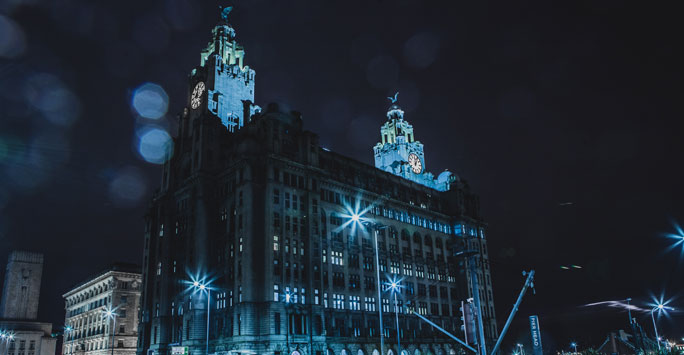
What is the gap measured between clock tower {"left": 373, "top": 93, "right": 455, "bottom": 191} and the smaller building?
249 feet

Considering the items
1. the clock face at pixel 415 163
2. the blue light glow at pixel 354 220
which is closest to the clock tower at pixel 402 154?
the clock face at pixel 415 163

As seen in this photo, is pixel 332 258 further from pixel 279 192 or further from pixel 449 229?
pixel 449 229

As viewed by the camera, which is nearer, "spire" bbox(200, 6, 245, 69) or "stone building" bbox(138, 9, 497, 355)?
"stone building" bbox(138, 9, 497, 355)

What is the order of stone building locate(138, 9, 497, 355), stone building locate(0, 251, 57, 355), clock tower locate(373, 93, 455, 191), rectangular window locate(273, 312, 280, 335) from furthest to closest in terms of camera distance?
1. stone building locate(0, 251, 57, 355)
2. clock tower locate(373, 93, 455, 191)
3. stone building locate(138, 9, 497, 355)
4. rectangular window locate(273, 312, 280, 335)

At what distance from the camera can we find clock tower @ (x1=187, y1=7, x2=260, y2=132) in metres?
108

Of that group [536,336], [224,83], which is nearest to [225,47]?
[224,83]

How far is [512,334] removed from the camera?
146500mm

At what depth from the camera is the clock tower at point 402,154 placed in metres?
140

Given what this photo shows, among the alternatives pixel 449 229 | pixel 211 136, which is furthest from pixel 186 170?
pixel 449 229

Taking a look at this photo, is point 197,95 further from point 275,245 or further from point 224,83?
point 275,245

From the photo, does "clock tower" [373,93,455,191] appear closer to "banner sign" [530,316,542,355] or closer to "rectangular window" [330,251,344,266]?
"rectangular window" [330,251,344,266]

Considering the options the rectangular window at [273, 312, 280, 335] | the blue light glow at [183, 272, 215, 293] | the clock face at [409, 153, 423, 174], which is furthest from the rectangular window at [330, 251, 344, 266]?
the clock face at [409, 153, 423, 174]

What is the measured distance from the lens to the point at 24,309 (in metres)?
174

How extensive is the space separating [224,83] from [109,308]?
69.1 meters
